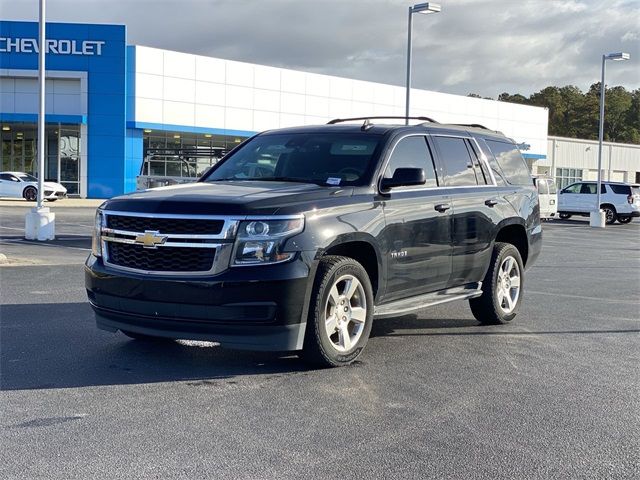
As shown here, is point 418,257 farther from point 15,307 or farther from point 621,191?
point 621,191

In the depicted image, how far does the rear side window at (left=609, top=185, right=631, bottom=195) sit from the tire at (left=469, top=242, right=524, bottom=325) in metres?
29.1

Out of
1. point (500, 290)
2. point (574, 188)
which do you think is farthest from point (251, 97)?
point (500, 290)

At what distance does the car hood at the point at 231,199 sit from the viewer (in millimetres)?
5684

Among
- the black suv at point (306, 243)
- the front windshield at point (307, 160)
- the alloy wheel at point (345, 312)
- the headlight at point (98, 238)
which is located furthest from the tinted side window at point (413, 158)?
the headlight at point (98, 238)

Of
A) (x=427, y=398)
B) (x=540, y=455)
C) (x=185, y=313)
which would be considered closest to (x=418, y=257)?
(x=427, y=398)

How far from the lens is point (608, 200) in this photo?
117 feet

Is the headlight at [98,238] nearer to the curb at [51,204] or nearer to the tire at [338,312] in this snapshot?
the tire at [338,312]

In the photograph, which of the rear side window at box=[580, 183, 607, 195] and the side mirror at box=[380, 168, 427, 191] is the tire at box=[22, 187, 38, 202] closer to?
the rear side window at box=[580, 183, 607, 195]

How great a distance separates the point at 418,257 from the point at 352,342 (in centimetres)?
116

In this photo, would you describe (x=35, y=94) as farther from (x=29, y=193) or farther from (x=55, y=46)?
(x=29, y=193)

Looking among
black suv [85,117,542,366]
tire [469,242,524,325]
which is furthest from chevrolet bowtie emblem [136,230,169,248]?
tire [469,242,524,325]

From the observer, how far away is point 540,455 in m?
4.32

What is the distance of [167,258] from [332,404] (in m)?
1.66

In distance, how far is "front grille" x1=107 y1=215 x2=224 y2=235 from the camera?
5.64 meters
